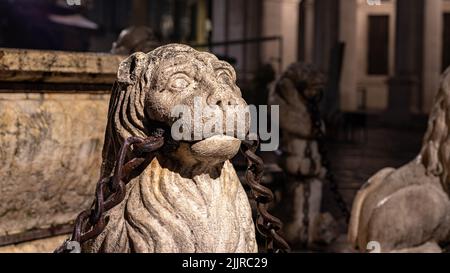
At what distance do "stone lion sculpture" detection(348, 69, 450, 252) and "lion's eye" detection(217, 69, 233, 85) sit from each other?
6.82ft

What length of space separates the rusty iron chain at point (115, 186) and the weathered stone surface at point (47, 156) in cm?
185

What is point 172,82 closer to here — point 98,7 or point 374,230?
point 374,230

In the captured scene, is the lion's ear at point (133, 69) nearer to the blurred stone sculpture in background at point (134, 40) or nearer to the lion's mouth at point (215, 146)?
the lion's mouth at point (215, 146)

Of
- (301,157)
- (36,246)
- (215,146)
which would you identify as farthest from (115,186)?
(301,157)

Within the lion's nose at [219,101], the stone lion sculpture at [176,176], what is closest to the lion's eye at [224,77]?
the stone lion sculpture at [176,176]

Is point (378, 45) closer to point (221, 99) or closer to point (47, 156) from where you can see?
point (47, 156)

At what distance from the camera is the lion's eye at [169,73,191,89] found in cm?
250

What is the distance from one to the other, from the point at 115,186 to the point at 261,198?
645 mm

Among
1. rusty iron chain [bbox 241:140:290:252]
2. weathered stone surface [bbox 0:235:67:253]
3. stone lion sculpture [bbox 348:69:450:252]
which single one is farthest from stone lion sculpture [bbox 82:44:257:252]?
stone lion sculpture [bbox 348:69:450:252]

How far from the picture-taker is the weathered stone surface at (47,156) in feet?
13.8

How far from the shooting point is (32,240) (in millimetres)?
4430

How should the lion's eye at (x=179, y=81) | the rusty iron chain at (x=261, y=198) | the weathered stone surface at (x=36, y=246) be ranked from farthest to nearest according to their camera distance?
the weathered stone surface at (x=36, y=246), the rusty iron chain at (x=261, y=198), the lion's eye at (x=179, y=81)
